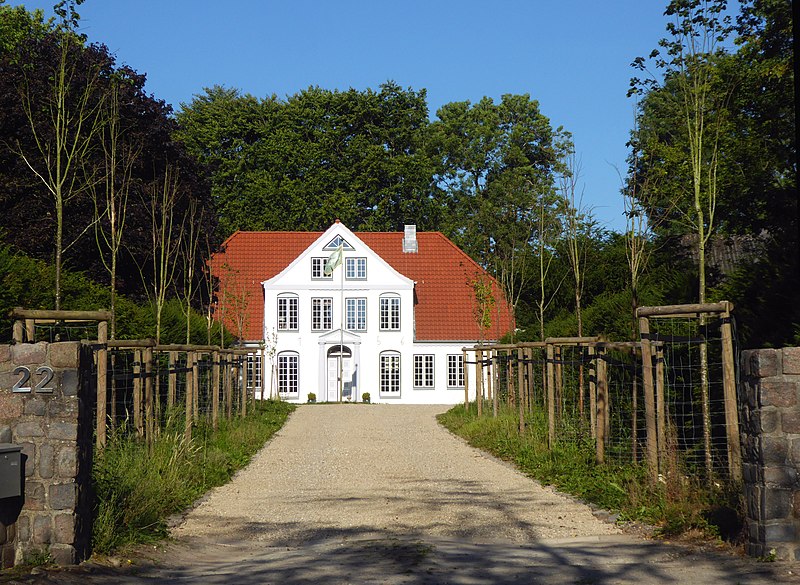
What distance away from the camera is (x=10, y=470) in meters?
8.26

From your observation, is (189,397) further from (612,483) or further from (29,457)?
(29,457)

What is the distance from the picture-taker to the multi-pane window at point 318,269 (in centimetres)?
5091

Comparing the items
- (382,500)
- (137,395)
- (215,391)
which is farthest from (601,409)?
(215,391)

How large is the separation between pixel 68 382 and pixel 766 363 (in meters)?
5.57

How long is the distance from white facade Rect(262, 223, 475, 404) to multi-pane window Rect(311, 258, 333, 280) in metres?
0.05

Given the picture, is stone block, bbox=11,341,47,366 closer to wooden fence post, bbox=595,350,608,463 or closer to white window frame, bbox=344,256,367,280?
wooden fence post, bbox=595,350,608,463

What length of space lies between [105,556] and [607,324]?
43.0 feet

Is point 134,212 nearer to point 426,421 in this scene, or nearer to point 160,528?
point 426,421

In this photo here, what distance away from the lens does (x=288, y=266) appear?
50.9 meters

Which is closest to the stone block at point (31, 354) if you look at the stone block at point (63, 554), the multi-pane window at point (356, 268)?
the stone block at point (63, 554)

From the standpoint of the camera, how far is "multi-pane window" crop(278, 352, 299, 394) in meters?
50.9

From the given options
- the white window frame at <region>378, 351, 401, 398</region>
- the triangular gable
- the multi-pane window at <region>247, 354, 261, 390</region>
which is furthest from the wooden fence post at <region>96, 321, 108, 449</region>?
the white window frame at <region>378, 351, 401, 398</region>

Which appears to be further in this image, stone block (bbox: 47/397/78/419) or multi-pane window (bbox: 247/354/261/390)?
multi-pane window (bbox: 247/354/261/390)

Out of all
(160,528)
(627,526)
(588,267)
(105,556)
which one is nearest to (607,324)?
(627,526)
